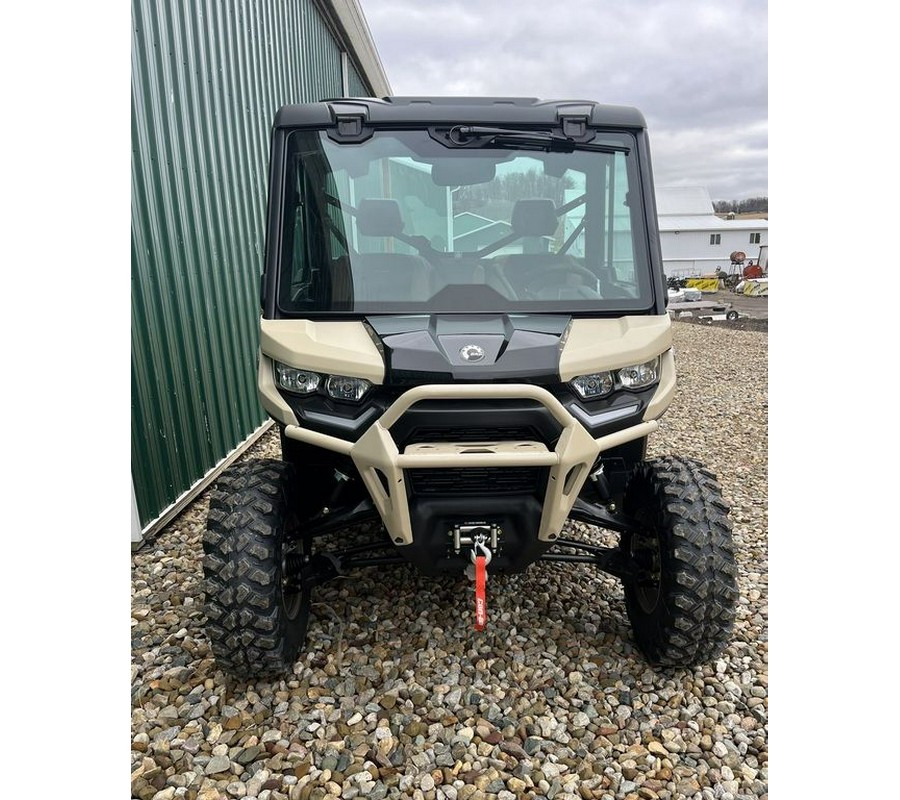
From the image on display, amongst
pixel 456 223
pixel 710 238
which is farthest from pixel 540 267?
pixel 710 238

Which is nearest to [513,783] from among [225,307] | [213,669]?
[213,669]

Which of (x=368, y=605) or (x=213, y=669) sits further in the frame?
(x=368, y=605)

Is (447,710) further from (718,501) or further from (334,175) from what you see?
(334,175)

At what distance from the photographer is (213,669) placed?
270cm

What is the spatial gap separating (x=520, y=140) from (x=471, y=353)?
1002mm

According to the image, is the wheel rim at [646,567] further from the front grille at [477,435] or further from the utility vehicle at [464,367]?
the front grille at [477,435]

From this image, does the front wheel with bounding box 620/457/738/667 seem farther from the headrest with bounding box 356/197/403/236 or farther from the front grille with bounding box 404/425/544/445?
the headrest with bounding box 356/197/403/236

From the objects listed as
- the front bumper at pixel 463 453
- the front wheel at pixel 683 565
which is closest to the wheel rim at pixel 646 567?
the front wheel at pixel 683 565

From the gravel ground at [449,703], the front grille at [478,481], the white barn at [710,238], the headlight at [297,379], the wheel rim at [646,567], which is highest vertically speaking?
the white barn at [710,238]

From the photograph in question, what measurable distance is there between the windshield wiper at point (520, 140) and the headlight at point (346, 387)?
1.09 meters

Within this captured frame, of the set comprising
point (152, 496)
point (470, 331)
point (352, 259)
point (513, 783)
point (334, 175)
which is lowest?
point (513, 783)

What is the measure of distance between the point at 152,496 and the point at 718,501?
321 cm

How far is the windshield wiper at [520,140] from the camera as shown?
2.53 metres

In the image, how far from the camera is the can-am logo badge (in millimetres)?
2189
